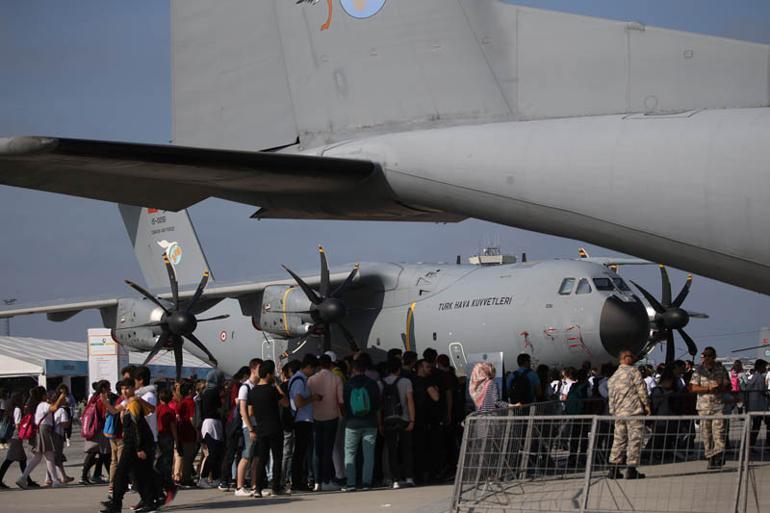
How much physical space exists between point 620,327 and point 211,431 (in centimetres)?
708

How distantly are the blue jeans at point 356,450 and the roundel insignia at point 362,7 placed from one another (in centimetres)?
479

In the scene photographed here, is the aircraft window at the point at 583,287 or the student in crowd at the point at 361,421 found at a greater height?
the aircraft window at the point at 583,287

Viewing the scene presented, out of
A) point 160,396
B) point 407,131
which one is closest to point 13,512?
point 160,396

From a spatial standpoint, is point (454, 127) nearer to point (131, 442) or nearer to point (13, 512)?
point (131, 442)

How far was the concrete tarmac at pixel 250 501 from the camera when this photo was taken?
927 centimetres

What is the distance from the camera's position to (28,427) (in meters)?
12.4

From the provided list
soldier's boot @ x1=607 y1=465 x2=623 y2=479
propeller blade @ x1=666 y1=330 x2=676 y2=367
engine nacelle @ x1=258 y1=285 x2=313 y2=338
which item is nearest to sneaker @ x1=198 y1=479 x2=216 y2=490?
soldier's boot @ x1=607 y1=465 x2=623 y2=479

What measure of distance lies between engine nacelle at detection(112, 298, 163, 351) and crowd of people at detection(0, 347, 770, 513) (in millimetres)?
8698

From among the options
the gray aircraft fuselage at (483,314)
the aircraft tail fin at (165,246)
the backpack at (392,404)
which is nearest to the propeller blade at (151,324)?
the gray aircraft fuselage at (483,314)

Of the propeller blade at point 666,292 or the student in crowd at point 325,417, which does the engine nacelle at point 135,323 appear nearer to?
the propeller blade at point 666,292

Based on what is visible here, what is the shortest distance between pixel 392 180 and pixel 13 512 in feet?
18.5

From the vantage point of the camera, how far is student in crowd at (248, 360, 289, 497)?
33.4 feet

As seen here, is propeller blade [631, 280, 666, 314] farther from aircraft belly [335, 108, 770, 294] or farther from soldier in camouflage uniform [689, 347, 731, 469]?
aircraft belly [335, 108, 770, 294]

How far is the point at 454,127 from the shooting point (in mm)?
6727
